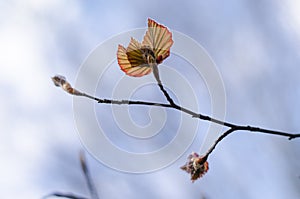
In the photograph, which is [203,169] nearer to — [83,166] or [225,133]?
[225,133]

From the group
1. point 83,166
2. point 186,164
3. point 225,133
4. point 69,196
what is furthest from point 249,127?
point 69,196

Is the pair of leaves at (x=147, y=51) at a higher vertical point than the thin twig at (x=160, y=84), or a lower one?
higher

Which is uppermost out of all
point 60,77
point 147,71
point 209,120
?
point 60,77

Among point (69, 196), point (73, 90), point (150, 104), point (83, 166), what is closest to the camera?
point (69, 196)

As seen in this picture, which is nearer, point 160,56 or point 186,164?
point 160,56

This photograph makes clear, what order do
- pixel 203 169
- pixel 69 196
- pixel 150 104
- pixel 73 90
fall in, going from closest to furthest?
pixel 69 196, pixel 150 104, pixel 73 90, pixel 203 169

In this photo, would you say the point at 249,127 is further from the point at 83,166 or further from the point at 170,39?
the point at 83,166

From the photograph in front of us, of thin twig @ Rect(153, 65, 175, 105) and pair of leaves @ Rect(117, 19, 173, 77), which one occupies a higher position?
pair of leaves @ Rect(117, 19, 173, 77)

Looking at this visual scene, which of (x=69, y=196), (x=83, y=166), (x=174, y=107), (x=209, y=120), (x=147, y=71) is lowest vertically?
(x=69, y=196)

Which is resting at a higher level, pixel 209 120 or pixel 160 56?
pixel 160 56

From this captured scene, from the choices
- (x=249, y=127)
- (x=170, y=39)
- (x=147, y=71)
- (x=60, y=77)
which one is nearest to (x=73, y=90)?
(x=60, y=77)
